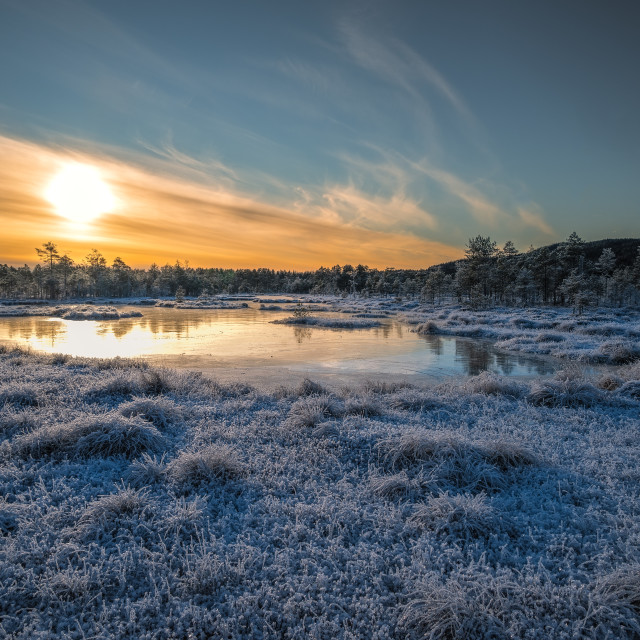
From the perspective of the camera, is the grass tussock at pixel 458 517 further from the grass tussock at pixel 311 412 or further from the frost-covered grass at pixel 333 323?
the frost-covered grass at pixel 333 323

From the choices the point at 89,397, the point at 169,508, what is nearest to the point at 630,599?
the point at 169,508

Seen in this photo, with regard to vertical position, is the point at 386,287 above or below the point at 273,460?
above

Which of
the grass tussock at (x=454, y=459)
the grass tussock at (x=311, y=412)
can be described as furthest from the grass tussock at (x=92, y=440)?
the grass tussock at (x=454, y=459)

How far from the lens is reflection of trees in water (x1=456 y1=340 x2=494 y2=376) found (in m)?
16.1

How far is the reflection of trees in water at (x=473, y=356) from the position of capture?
1612 centimetres

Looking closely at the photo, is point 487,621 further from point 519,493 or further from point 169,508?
point 169,508

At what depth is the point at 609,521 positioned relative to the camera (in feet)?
14.9

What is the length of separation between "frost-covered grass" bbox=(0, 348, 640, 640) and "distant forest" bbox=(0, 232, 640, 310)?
45.2 m

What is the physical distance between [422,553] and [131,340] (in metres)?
24.7

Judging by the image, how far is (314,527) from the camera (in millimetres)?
4516

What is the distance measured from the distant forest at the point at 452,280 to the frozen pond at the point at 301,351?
31357 mm

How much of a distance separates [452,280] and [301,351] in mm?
91556

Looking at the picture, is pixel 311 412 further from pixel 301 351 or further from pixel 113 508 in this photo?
pixel 301 351

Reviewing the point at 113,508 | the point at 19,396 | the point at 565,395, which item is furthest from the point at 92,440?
the point at 565,395
